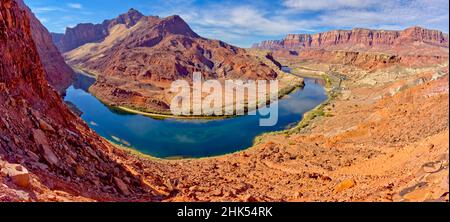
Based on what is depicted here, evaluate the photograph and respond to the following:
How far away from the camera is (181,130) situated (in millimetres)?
46500

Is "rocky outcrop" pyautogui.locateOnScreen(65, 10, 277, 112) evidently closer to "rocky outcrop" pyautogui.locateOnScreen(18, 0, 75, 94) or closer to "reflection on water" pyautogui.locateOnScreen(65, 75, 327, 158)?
"reflection on water" pyautogui.locateOnScreen(65, 75, 327, 158)

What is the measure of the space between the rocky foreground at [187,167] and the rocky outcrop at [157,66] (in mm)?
38717

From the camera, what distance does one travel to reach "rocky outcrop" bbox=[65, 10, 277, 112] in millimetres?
73250

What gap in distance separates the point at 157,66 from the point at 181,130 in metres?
60.3

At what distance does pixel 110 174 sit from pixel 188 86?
250 feet

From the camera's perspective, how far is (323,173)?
68.8ft

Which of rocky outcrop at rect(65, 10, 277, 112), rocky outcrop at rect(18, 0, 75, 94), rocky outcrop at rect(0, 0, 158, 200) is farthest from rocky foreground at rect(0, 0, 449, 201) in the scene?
rocky outcrop at rect(18, 0, 75, 94)

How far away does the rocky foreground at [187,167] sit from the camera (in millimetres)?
9875

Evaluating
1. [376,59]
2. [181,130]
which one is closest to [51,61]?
[181,130]

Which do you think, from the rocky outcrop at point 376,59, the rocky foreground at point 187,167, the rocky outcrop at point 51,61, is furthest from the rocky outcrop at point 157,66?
the rocky foreground at point 187,167
